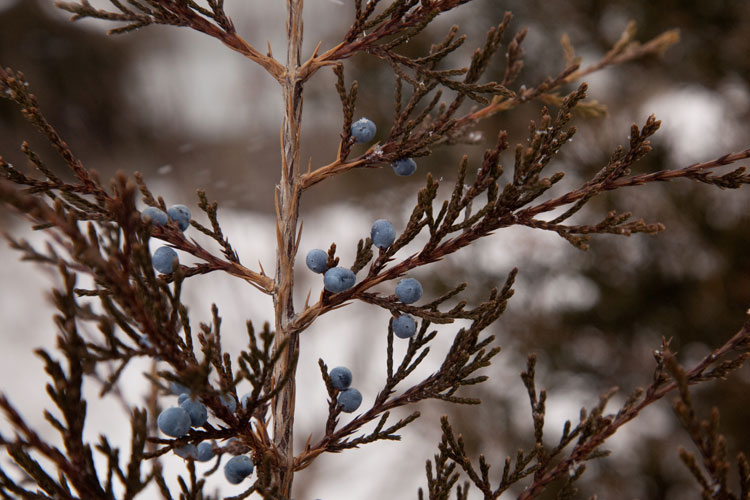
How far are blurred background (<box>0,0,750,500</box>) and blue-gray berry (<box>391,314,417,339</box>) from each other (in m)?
2.83

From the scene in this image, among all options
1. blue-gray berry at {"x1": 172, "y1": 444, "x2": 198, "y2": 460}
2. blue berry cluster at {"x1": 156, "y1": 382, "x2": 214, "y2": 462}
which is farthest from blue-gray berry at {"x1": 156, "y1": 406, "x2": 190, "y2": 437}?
blue-gray berry at {"x1": 172, "y1": 444, "x2": 198, "y2": 460}

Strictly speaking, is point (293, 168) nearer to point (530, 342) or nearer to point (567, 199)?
point (567, 199)

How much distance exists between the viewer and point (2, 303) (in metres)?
8.57

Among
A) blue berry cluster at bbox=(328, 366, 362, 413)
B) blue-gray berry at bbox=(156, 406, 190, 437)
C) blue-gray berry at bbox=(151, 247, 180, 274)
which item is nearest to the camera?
blue-gray berry at bbox=(156, 406, 190, 437)

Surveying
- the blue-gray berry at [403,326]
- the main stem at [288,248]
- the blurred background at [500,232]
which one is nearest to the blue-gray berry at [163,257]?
the main stem at [288,248]

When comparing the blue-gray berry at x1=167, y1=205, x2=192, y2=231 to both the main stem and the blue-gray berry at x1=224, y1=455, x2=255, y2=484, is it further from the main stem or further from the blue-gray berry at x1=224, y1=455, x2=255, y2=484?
the blue-gray berry at x1=224, y1=455, x2=255, y2=484

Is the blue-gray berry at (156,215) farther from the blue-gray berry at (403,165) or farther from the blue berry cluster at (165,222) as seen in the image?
the blue-gray berry at (403,165)

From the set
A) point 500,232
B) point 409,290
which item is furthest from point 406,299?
point 500,232

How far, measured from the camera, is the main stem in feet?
3.70

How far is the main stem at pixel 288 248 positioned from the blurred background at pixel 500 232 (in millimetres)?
2703

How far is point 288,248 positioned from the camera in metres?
1.17

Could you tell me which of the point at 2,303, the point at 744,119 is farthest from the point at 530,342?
the point at 2,303

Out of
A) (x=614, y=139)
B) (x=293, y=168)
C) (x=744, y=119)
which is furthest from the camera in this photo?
(x=614, y=139)

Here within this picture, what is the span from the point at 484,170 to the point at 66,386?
777 mm
